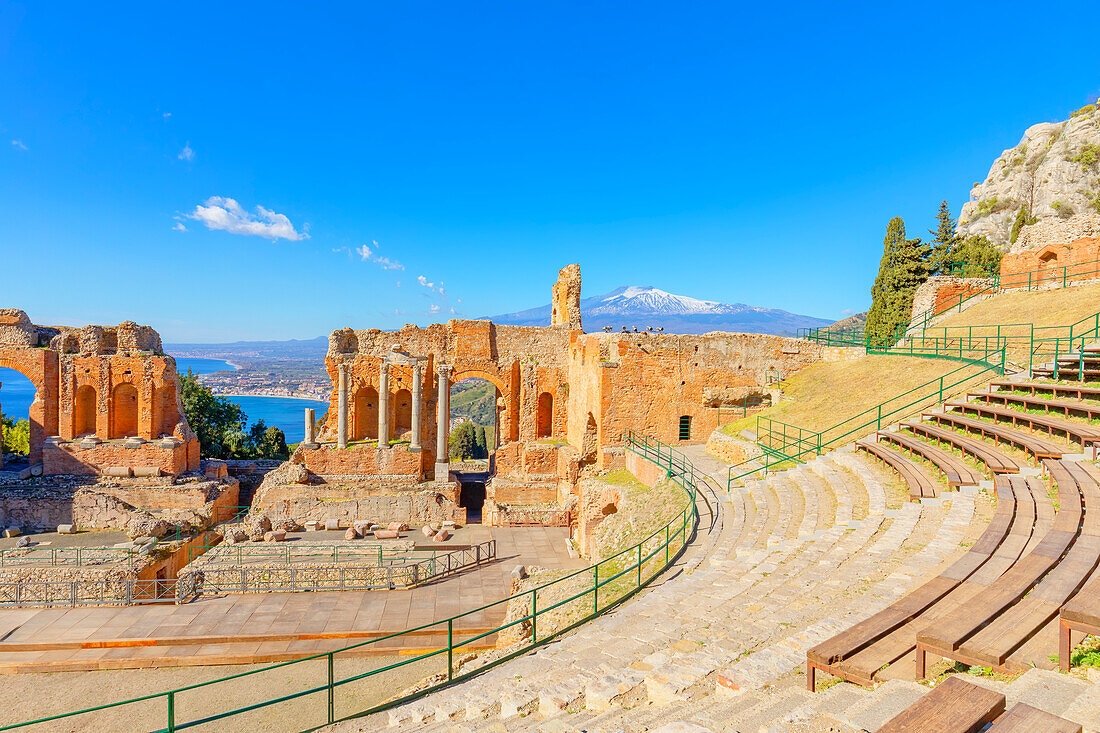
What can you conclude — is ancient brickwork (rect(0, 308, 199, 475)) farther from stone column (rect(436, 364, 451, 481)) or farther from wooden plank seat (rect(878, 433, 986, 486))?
wooden plank seat (rect(878, 433, 986, 486))

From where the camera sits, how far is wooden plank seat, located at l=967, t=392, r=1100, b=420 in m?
10.8

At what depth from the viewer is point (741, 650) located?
226 inches

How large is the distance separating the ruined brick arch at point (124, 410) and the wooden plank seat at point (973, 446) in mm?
33198

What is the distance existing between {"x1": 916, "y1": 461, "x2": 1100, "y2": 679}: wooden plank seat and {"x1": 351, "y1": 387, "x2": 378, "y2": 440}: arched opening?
87.5 feet

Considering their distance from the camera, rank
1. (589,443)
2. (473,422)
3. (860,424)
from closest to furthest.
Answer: (860,424), (589,443), (473,422)

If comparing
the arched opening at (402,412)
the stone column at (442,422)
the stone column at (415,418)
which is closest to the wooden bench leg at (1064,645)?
the stone column at (442,422)

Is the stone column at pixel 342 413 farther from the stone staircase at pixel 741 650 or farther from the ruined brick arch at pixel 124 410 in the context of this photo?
the stone staircase at pixel 741 650

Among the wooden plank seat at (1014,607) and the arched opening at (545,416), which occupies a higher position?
the wooden plank seat at (1014,607)

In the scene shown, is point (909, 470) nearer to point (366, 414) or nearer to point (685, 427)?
point (685, 427)

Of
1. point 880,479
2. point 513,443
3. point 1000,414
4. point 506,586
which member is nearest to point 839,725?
point 880,479

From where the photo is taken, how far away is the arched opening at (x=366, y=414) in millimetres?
28438

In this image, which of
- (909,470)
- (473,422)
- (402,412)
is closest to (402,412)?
(402,412)

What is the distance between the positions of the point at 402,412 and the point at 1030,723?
2866 centimetres

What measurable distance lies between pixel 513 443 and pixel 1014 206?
54190 mm
